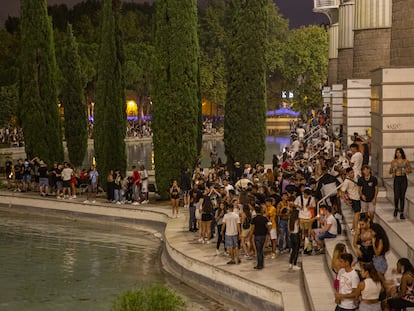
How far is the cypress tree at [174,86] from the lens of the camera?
2795 centimetres

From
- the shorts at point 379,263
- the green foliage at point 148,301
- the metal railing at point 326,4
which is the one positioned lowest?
the green foliage at point 148,301

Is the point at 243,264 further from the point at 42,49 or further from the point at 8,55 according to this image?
the point at 8,55

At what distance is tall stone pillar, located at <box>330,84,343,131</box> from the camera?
37.6 metres

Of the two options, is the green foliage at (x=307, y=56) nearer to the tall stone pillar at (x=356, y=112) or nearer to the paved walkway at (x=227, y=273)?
the tall stone pillar at (x=356, y=112)

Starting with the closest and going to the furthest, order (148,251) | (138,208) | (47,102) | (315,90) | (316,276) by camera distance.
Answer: (316,276) < (148,251) < (138,208) < (47,102) < (315,90)

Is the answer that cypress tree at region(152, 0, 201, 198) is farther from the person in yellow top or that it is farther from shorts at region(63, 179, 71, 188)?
the person in yellow top

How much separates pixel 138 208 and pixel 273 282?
11.6 metres

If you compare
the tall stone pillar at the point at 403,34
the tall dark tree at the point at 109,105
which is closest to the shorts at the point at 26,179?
the tall dark tree at the point at 109,105

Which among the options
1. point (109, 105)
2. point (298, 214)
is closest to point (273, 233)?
point (298, 214)

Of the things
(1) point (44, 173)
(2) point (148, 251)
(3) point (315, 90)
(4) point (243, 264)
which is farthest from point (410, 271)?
(3) point (315, 90)

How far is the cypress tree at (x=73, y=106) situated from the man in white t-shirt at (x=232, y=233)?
2335 cm

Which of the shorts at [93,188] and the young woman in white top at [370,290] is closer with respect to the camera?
the young woman in white top at [370,290]

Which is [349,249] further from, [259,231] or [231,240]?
[231,240]

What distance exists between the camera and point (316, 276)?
1448cm
